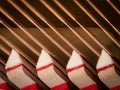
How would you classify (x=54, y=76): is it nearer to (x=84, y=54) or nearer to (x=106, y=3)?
(x=84, y=54)

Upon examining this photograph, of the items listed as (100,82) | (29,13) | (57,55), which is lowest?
(100,82)

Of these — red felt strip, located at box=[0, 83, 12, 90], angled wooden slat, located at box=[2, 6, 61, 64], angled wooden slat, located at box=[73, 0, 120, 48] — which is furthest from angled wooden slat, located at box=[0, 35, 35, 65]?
angled wooden slat, located at box=[73, 0, 120, 48]

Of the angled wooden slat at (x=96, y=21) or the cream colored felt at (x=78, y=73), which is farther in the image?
the angled wooden slat at (x=96, y=21)

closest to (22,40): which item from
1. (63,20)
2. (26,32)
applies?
(26,32)

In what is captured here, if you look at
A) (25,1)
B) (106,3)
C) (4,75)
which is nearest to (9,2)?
(25,1)

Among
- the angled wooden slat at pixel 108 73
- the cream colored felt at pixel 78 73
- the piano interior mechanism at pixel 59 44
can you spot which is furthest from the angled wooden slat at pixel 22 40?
the angled wooden slat at pixel 108 73

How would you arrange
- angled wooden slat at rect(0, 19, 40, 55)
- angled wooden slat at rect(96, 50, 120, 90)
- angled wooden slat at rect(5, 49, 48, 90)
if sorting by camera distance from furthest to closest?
angled wooden slat at rect(0, 19, 40, 55), angled wooden slat at rect(5, 49, 48, 90), angled wooden slat at rect(96, 50, 120, 90)

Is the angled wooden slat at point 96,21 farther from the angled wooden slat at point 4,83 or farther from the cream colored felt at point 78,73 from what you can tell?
the angled wooden slat at point 4,83

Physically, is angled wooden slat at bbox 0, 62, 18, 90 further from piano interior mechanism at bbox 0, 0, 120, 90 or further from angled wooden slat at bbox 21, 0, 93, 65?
angled wooden slat at bbox 21, 0, 93, 65
